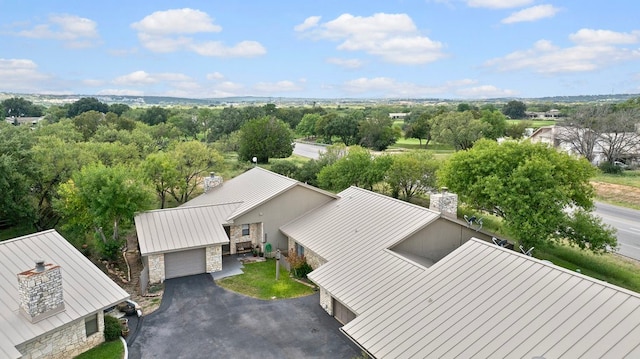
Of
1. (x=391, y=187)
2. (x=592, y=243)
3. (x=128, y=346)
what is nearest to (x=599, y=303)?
(x=592, y=243)

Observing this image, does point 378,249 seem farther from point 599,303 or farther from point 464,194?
point 464,194

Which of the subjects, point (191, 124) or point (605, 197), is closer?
point (605, 197)

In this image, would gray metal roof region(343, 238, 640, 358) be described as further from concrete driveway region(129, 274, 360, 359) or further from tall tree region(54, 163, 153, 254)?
tall tree region(54, 163, 153, 254)

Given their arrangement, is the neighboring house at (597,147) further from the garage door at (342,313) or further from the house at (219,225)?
the garage door at (342,313)

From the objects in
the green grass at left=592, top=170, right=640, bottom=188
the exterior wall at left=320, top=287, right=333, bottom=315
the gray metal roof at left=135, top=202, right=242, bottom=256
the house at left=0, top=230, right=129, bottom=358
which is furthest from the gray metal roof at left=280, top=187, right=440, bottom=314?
the green grass at left=592, top=170, right=640, bottom=188

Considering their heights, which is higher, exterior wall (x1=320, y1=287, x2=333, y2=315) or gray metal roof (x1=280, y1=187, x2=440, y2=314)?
gray metal roof (x1=280, y1=187, x2=440, y2=314)

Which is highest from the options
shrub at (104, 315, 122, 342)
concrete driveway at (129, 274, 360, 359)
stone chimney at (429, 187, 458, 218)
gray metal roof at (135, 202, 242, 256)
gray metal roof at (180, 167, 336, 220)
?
stone chimney at (429, 187, 458, 218)

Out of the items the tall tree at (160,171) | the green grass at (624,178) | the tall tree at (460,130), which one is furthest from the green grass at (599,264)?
the tall tree at (460,130)
